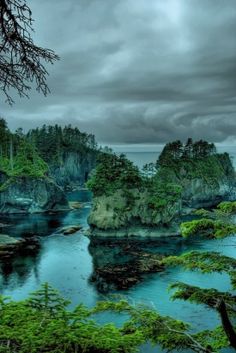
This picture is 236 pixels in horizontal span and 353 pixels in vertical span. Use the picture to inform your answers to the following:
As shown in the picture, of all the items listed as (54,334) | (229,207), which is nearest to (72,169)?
(229,207)

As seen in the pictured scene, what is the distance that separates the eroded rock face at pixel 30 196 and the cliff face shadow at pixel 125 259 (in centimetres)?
3952

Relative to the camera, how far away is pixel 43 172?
119438 mm

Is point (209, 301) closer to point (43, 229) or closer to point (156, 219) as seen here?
point (156, 219)

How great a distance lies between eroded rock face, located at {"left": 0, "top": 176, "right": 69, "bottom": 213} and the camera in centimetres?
10981

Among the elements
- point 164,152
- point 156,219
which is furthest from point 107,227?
point 164,152

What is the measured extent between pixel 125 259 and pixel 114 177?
2664 cm

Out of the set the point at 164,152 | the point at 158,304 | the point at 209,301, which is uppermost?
the point at 164,152

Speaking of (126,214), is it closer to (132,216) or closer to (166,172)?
(132,216)

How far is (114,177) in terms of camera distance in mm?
87688

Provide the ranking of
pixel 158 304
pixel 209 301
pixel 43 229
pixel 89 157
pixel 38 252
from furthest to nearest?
pixel 89 157, pixel 43 229, pixel 38 252, pixel 158 304, pixel 209 301

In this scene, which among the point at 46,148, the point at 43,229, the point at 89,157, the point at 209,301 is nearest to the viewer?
the point at 209,301

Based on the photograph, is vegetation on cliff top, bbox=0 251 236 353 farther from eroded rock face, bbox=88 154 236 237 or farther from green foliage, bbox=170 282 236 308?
eroded rock face, bbox=88 154 236 237

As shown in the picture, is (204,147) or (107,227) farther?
(204,147)

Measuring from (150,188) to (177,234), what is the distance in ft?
36.8
